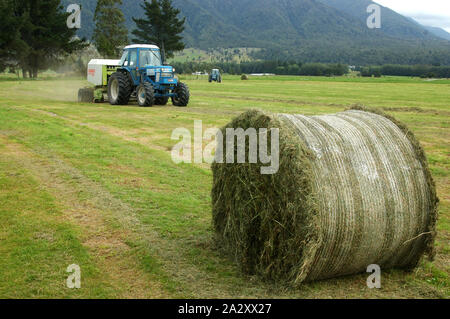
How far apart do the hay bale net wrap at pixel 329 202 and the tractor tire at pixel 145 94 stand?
16.3m

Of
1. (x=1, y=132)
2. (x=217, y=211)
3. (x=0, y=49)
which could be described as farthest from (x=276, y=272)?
(x=0, y=49)

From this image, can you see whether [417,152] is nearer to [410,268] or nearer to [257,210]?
[410,268]

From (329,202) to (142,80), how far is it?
60.7 ft

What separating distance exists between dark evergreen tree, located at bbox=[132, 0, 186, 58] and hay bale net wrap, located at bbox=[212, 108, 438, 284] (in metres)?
62.3

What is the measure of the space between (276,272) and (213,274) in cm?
76

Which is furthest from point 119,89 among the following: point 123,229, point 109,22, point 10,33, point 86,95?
point 109,22

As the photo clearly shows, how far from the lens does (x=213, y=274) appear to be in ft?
17.3

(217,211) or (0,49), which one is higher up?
(0,49)

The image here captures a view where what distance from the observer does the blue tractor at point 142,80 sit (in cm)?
2164

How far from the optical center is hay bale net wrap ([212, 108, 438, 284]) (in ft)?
15.6
